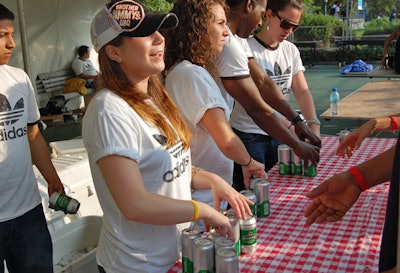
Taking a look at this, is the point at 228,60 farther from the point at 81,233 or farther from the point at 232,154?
the point at 81,233

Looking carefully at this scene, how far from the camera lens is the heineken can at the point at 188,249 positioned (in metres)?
1.43

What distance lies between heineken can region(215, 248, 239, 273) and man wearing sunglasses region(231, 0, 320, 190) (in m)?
1.58

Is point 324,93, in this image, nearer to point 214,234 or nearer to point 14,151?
point 14,151

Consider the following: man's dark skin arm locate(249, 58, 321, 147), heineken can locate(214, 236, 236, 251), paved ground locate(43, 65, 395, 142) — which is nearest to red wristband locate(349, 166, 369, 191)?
heineken can locate(214, 236, 236, 251)

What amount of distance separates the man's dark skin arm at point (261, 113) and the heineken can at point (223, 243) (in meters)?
1.08

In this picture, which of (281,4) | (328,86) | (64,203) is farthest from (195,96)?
(328,86)

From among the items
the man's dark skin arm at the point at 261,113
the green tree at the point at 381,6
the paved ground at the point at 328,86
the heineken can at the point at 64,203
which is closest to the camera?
the heineken can at the point at 64,203

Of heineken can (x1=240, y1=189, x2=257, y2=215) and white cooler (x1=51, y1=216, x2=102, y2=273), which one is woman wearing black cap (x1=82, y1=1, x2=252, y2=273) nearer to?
heineken can (x1=240, y1=189, x2=257, y2=215)

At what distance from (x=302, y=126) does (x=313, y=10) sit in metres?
22.3

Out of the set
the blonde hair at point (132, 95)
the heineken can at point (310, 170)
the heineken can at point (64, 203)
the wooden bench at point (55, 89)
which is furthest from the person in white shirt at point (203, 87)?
the wooden bench at point (55, 89)

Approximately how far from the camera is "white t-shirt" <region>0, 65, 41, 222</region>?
212 cm

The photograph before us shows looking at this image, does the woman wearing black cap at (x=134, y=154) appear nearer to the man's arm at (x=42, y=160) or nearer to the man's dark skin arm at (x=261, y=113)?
the man's dark skin arm at (x=261, y=113)

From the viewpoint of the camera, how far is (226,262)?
1.32 metres

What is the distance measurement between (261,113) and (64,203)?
1119 mm
